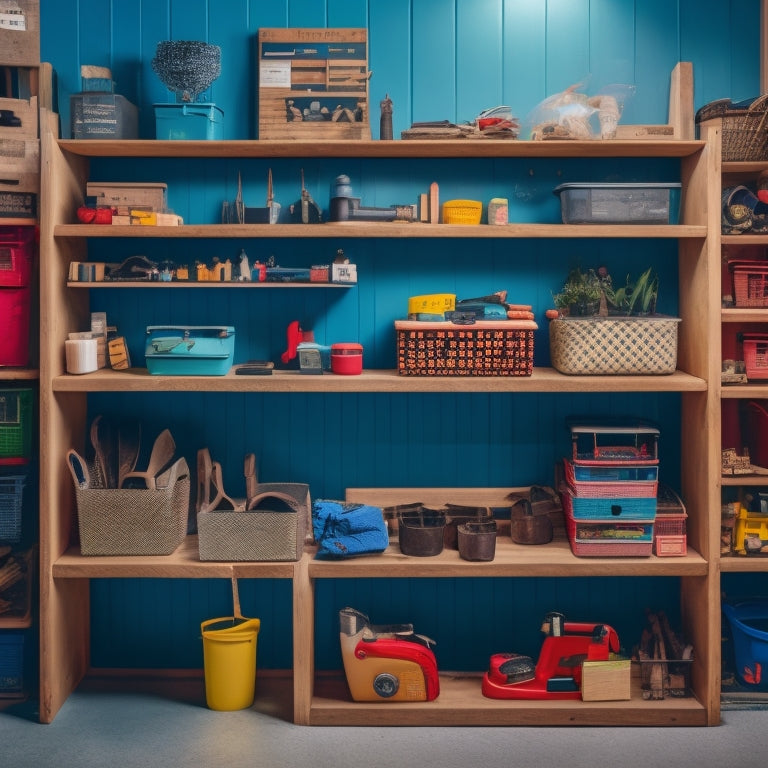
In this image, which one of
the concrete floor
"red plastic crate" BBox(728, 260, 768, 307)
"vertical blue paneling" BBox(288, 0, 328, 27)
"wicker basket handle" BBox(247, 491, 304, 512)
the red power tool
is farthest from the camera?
"vertical blue paneling" BBox(288, 0, 328, 27)

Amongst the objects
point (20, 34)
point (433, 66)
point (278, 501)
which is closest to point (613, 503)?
point (278, 501)

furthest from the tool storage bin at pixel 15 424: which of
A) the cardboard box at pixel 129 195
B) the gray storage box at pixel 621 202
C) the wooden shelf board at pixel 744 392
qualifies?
the wooden shelf board at pixel 744 392

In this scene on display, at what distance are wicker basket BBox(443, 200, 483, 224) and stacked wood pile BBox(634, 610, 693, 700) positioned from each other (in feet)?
5.92

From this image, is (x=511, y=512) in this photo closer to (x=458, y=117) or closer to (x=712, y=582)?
(x=712, y=582)

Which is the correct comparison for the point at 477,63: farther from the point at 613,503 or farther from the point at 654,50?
the point at 613,503

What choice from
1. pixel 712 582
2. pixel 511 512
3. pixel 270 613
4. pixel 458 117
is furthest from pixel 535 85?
pixel 270 613

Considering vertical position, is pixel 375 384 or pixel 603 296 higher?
pixel 603 296

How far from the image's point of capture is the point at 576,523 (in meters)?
3.58

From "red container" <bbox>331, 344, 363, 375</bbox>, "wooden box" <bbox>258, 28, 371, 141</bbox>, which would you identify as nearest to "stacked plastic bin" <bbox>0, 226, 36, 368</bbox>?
"wooden box" <bbox>258, 28, 371, 141</bbox>

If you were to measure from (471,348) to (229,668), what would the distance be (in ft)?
4.99

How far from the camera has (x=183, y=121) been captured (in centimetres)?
364

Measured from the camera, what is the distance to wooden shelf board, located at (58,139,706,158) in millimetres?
3566

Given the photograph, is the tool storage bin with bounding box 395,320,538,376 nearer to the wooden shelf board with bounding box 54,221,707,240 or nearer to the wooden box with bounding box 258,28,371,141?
the wooden shelf board with bounding box 54,221,707,240

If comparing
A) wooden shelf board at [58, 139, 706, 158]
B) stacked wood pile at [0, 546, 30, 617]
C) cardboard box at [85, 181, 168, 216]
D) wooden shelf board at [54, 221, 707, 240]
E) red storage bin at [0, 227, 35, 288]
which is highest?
wooden shelf board at [58, 139, 706, 158]
